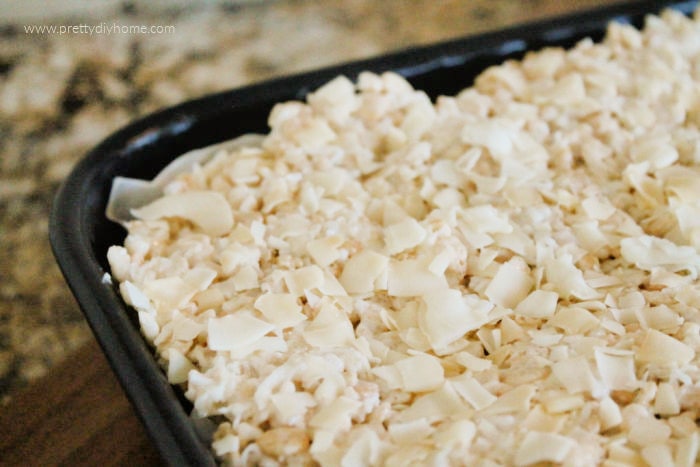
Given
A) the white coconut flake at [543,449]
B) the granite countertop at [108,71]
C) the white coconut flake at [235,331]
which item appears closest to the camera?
the white coconut flake at [543,449]

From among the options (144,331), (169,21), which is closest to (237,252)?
(144,331)

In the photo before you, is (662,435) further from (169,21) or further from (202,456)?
(169,21)

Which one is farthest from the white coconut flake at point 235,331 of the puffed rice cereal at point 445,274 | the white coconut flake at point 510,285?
the white coconut flake at point 510,285

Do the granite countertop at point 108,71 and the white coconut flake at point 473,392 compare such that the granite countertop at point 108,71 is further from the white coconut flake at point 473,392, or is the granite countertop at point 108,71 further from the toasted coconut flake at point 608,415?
the toasted coconut flake at point 608,415

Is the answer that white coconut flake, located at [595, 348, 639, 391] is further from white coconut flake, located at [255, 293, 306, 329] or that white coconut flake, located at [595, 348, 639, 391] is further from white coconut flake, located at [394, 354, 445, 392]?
white coconut flake, located at [255, 293, 306, 329]

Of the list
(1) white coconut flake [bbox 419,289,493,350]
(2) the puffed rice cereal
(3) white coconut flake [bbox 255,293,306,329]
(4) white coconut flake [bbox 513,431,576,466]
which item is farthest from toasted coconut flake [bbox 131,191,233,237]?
(4) white coconut flake [bbox 513,431,576,466]
